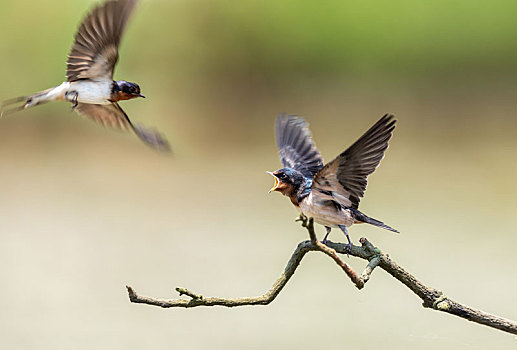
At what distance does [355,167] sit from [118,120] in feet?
1.08

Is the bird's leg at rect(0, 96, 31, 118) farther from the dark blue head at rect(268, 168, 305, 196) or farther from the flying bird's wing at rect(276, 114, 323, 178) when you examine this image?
the flying bird's wing at rect(276, 114, 323, 178)

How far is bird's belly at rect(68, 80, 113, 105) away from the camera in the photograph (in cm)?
105

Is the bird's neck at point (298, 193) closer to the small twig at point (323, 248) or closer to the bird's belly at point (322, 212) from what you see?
the bird's belly at point (322, 212)

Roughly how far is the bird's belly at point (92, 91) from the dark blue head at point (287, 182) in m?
0.31

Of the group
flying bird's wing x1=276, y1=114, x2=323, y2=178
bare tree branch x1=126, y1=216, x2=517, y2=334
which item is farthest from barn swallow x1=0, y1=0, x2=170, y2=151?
flying bird's wing x1=276, y1=114, x2=323, y2=178

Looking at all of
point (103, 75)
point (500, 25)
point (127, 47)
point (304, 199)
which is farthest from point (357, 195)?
point (500, 25)

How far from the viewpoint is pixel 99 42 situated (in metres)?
1.17

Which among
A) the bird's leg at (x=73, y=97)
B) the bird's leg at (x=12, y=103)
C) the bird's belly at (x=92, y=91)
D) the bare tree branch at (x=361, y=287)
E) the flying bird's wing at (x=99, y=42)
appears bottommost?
the bare tree branch at (x=361, y=287)

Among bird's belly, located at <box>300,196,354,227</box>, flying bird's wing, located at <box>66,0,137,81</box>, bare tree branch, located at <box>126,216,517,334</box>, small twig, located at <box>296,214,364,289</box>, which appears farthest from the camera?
bird's belly, located at <box>300,196,354,227</box>

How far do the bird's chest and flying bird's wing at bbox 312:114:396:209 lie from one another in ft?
0.05

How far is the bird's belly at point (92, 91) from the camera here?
1.05 metres

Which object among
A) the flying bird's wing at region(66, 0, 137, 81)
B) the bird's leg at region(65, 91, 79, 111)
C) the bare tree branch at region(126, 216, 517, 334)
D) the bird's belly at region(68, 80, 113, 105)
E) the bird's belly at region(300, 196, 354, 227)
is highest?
the flying bird's wing at region(66, 0, 137, 81)

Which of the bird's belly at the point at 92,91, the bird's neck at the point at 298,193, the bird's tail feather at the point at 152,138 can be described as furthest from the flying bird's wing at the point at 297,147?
the bird's belly at the point at 92,91

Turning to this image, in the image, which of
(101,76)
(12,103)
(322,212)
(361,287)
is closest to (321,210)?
(322,212)
